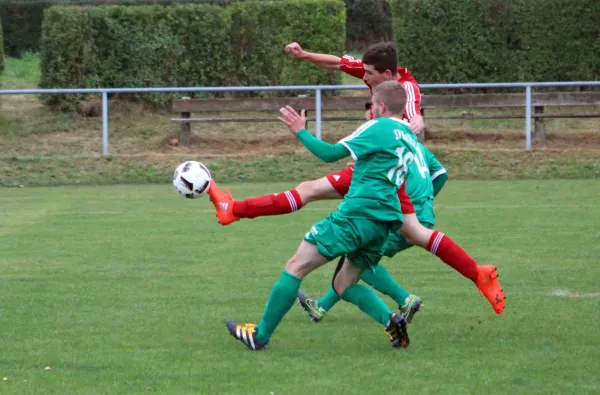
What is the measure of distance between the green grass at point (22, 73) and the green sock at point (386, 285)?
696 inches

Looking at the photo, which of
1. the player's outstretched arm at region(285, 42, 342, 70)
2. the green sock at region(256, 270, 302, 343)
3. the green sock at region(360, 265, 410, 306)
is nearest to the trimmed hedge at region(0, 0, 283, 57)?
the player's outstretched arm at region(285, 42, 342, 70)

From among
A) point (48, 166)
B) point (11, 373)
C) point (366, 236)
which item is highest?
point (366, 236)

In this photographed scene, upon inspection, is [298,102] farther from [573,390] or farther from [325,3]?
[573,390]

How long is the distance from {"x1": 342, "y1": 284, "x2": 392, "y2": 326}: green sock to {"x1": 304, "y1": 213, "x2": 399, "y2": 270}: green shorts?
444 millimetres

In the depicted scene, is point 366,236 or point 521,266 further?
point 521,266

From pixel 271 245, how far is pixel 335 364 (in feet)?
→ 15.8

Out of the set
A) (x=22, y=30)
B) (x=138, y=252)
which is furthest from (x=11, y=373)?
(x=22, y=30)

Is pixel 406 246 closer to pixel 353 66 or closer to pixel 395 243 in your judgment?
pixel 395 243

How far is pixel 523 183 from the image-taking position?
16594mm

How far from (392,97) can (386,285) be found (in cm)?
141

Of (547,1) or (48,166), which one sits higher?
(547,1)

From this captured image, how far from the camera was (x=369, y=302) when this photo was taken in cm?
633

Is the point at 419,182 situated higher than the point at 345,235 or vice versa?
the point at 419,182

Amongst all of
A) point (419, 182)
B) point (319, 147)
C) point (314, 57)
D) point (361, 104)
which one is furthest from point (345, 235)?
point (361, 104)
